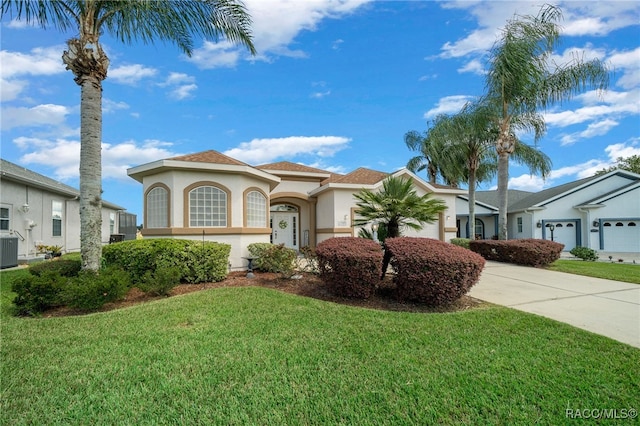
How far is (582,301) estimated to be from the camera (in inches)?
283

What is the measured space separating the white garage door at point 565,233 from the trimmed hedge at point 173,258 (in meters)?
24.5

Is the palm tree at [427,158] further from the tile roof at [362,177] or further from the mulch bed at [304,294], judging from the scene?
the mulch bed at [304,294]

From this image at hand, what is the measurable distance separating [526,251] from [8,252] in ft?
75.0

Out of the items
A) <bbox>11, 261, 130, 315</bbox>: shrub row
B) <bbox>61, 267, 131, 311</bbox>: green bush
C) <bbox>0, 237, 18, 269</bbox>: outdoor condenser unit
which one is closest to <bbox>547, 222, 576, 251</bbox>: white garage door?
<bbox>61, 267, 131, 311</bbox>: green bush

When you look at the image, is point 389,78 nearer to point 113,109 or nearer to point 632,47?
point 632,47

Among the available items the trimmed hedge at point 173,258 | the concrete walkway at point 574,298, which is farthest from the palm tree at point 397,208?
the trimmed hedge at point 173,258

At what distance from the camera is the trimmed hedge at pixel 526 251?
13164 mm

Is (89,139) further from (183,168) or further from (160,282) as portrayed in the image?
(160,282)

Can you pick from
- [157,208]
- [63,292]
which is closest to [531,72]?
[157,208]

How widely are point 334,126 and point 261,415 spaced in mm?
17483

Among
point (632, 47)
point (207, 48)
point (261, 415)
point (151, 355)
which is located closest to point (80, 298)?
point (151, 355)

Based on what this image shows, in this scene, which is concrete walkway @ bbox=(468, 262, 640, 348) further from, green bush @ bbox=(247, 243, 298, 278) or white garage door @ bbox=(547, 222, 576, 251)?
white garage door @ bbox=(547, 222, 576, 251)

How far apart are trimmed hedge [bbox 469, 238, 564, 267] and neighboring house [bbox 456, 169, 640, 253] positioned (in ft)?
32.0

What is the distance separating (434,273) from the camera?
6.44m
